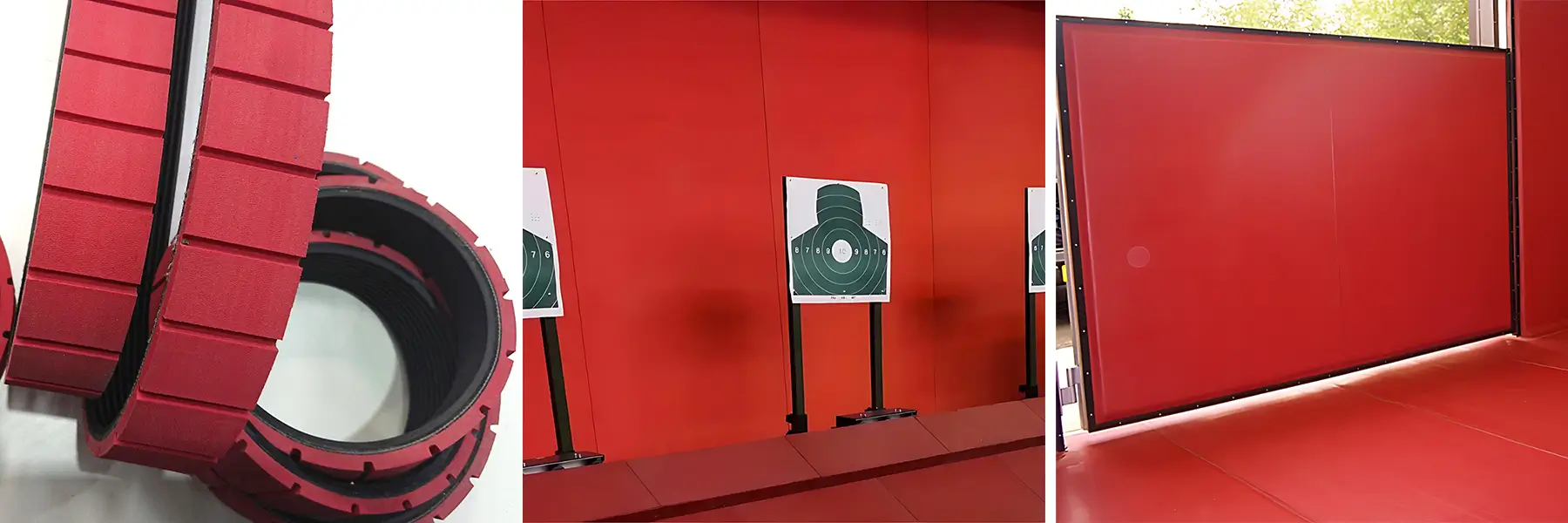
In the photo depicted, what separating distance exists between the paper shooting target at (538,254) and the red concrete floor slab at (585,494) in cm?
35

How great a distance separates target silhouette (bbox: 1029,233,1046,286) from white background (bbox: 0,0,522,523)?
2.08m

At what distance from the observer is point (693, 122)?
302 centimetres

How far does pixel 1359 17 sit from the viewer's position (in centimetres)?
198

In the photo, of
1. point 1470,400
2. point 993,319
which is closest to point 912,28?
point 993,319

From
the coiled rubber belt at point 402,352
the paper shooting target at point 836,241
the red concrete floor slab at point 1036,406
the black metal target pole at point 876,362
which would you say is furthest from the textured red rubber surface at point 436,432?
the red concrete floor slab at point 1036,406

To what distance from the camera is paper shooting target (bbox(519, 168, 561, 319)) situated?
1.79m

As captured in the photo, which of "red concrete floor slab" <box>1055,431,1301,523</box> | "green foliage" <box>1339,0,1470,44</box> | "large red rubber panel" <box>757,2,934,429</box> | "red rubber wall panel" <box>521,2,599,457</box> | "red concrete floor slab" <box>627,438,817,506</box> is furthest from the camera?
"large red rubber panel" <box>757,2,934,429</box>

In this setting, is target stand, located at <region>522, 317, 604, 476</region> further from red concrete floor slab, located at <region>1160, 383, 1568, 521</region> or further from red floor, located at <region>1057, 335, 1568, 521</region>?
red concrete floor slab, located at <region>1160, 383, 1568, 521</region>

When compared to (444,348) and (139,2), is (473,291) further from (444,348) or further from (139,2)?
(139,2)

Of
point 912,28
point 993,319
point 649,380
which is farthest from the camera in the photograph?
point 993,319

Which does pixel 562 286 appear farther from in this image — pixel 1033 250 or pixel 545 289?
pixel 1033 250

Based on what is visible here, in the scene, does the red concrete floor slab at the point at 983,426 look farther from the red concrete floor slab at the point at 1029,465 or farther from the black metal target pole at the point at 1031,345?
the black metal target pole at the point at 1031,345

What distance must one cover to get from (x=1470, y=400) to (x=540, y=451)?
247 centimetres

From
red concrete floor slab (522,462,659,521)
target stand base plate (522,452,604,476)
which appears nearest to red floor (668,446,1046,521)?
red concrete floor slab (522,462,659,521)
